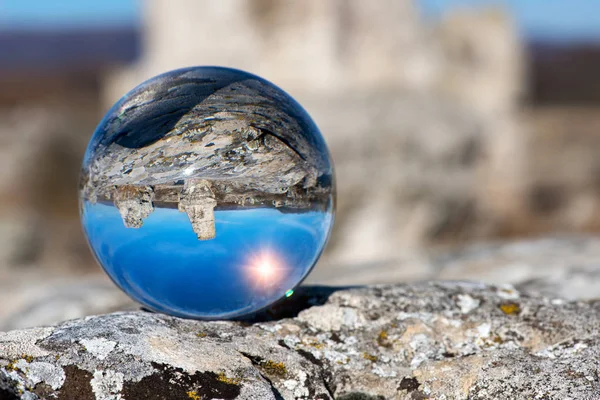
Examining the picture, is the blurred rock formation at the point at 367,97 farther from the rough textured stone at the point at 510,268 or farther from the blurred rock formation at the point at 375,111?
the rough textured stone at the point at 510,268

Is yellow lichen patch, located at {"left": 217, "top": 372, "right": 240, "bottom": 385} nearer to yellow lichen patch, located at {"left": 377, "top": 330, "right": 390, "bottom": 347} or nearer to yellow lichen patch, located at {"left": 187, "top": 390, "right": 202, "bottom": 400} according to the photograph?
yellow lichen patch, located at {"left": 187, "top": 390, "right": 202, "bottom": 400}

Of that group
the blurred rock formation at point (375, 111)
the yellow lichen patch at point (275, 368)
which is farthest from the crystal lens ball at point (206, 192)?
the blurred rock formation at point (375, 111)

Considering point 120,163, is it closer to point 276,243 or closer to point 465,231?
point 276,243

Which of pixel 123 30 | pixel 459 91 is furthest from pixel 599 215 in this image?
pixel 123 30

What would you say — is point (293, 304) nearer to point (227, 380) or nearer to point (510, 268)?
point (227, 380)

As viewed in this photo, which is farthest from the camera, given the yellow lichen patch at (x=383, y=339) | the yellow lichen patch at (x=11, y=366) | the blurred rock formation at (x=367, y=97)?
the blurred rock formation at (x=367, y=97)


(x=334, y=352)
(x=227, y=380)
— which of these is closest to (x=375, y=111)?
(x=334, y=352)

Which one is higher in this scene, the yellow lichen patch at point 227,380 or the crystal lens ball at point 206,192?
the crystal lens ball at point 206,192
